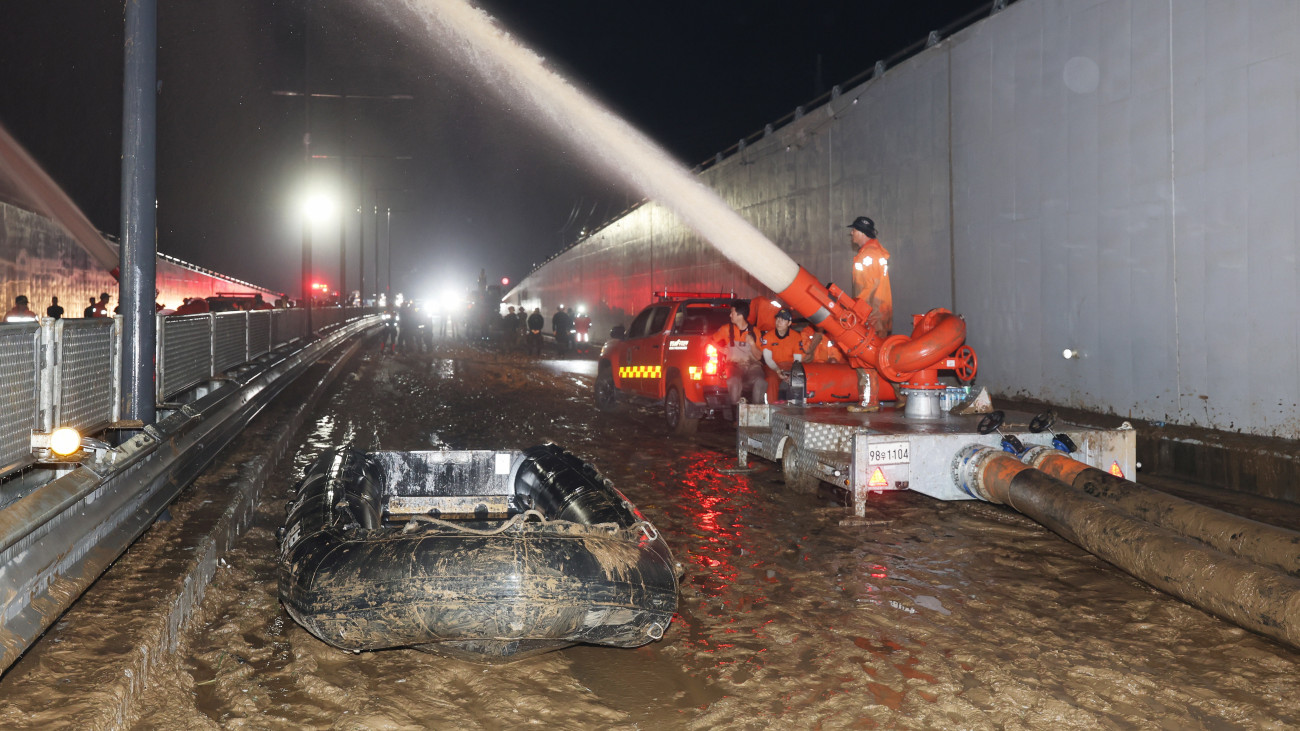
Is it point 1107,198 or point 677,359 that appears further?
point 677,359

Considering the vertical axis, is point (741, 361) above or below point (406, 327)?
below

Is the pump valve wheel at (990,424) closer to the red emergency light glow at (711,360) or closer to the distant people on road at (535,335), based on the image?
the red emergency light glow at (711,360)

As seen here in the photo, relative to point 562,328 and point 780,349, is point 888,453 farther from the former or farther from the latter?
point 562,328

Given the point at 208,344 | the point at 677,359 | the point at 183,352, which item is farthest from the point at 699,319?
the point at 183,352

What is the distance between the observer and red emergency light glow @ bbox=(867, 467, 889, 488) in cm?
743

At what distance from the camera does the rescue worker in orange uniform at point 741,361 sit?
1171 cm

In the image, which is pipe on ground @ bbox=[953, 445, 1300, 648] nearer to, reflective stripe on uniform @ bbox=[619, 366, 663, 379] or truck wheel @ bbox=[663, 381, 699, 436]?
truck wheel @ bbox=[663, 381, 699, 436]

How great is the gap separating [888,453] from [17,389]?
5588mm

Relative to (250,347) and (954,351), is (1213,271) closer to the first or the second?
(954,351)

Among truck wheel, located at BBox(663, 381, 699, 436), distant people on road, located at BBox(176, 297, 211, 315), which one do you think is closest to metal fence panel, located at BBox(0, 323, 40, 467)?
truck wheel, located at BBox(663, 381, 699, 436)

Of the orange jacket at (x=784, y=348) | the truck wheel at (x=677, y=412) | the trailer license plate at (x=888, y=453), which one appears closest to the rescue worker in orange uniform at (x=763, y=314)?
the orange jacket at (x=784, y=348)

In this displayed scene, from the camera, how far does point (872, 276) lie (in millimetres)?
9227

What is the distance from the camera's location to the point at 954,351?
353 inches

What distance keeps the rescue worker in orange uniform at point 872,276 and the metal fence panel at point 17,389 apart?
6606mm
